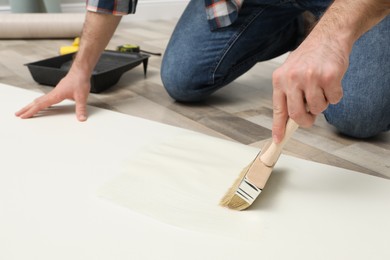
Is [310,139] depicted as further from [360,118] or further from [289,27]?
[289,27]

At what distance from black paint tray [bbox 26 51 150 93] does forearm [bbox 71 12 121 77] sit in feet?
0.62

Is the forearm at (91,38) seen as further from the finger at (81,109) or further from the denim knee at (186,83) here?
the denim knee at (186,83)

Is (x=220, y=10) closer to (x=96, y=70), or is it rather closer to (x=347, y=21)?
(x=96, y=70)

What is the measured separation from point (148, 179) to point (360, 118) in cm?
57

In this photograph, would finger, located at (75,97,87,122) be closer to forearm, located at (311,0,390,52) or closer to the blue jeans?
the blue jeans

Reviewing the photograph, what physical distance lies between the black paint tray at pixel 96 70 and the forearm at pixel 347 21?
80 cm

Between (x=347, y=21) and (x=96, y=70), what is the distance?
979 millimetres

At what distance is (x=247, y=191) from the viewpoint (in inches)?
24.6

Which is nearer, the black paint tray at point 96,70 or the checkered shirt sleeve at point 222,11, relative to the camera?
the checkered shirt sleeve at point 222,11

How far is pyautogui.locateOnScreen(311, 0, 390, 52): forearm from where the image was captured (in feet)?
1.98

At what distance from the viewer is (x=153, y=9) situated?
2.92 meters

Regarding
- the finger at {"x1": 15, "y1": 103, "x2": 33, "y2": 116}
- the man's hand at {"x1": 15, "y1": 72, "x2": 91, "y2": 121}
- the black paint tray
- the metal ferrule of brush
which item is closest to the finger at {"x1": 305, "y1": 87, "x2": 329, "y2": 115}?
the metal ferrule of brush

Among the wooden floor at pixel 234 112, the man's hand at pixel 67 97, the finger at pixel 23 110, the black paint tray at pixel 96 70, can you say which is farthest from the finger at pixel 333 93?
the black paint tray at pixel 96 70

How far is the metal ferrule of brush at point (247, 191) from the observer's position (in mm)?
624
